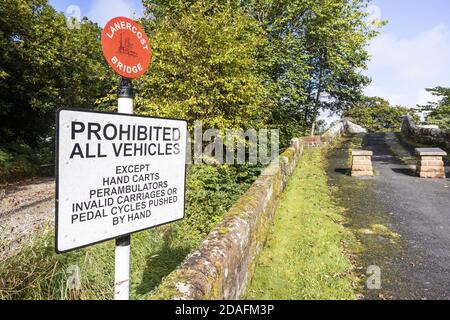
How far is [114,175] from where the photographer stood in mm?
2311

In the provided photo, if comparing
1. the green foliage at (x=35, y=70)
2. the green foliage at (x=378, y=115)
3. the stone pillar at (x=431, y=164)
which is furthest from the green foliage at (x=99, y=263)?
the green foliage at (x=378, y=115)

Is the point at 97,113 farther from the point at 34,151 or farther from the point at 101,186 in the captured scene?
the point at 34,151

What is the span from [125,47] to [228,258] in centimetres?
257

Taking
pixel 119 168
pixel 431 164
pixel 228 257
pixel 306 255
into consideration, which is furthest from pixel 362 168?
pixel 119 168

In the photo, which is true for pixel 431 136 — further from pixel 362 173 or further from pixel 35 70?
pixel 35 70

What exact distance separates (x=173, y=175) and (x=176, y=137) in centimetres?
32

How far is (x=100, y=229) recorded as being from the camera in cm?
220

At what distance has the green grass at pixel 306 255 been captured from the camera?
15.4 ft

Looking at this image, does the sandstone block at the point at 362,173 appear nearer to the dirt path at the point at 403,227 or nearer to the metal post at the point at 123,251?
the dirt path at the point at 403,227

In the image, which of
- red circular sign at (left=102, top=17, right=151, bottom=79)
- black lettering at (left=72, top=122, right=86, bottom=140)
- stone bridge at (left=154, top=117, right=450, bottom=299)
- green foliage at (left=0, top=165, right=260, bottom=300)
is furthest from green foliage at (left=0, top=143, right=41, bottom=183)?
black lettering at (left=72, top=122, right=86, bottom=140)

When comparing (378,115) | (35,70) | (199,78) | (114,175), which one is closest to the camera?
(114,175)

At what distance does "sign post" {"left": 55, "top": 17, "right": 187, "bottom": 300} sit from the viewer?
200 cm

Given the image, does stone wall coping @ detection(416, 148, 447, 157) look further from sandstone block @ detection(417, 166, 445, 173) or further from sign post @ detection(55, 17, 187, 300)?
sign post @ detection(55, 17, 187, 300)
